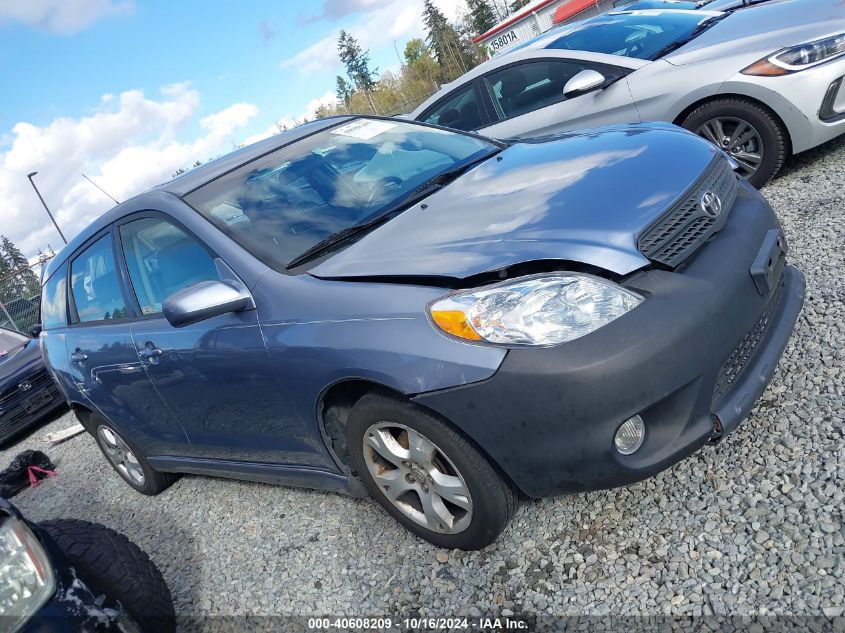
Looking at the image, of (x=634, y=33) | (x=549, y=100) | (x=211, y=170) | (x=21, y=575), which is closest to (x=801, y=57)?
(x=634, y=33)

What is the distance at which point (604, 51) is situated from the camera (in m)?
5.53

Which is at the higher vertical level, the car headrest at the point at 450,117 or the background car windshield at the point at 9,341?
the car headrest at the point at 450,117

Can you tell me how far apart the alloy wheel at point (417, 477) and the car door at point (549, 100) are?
3.88m

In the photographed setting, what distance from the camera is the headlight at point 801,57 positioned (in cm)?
434

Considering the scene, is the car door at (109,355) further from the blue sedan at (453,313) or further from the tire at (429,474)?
the tire at (429,474)

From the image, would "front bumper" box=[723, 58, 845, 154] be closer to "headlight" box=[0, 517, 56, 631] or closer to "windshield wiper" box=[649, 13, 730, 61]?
"windshield wiper" box=[649, 13, 730, 61]

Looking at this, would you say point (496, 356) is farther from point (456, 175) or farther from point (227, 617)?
point (227, 617)

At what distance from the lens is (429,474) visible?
2.35 m

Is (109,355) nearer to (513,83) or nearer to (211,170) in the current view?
(211,170)

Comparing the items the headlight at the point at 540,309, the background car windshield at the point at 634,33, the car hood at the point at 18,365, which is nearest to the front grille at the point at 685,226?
the headlight at the point at 540,309

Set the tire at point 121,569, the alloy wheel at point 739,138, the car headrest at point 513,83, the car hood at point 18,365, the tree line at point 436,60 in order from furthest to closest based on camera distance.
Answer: the tree line at point 436,60
the car hood at point 18,365
the car headrest at point 513,83
the alloy wheel at point 739,138
the tire at point 121,569

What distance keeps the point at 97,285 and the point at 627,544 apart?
3.18m

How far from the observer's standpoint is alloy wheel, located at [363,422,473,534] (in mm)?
2307

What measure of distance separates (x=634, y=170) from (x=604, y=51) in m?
3.59
